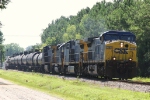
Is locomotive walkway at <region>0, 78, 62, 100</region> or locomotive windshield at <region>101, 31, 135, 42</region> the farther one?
locomotive windshield at <region>101, 31, 135, 42</region>

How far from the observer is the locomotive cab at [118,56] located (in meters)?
27.7

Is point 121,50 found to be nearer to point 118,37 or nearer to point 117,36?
point 118,37

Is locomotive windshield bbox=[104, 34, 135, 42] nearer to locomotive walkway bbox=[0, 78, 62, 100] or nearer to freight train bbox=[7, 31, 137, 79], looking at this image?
freight train bbox=[7, 31, 137, 79]

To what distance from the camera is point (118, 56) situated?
28391mm

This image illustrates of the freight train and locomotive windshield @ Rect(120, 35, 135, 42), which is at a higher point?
locomotive windshield @ Rect(120, 35, 135, 42)

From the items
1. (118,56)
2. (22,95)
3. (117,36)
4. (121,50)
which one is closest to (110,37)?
(117,36)

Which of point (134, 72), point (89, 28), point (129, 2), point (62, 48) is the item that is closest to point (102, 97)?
point (134, 72)

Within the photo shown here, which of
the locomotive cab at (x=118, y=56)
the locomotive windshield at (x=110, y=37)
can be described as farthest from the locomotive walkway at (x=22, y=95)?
the locomotive windshield at (x=110, y=37)

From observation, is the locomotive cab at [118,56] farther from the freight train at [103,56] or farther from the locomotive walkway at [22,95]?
the locomotive walkway at [22,95]

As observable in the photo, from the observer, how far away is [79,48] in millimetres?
35500

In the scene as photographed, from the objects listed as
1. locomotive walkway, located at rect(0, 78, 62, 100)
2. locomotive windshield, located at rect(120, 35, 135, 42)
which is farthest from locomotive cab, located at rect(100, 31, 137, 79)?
locomotive walkway, located at rect(0, 78, 62, 100)

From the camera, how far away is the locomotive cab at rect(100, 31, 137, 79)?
2767 cm

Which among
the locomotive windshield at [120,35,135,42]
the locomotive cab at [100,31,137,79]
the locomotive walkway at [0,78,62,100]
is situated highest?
the locomotive windshield at [120,35,135,42]

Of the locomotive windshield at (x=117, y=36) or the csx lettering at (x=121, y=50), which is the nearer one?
the csx lettering at (x=121, y=50)
